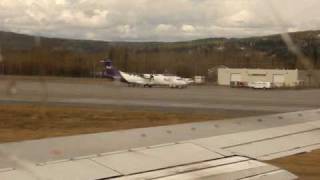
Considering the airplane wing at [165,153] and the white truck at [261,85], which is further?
the white truck at [261,85]

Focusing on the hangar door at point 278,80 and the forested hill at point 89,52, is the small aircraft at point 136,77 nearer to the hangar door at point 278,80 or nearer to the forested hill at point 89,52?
the forested hill at point 89,52

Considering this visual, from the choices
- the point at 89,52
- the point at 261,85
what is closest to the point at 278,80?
the point at 261,85

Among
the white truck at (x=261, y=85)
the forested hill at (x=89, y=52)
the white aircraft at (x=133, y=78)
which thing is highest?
the forested hill at (x=89, y=52)

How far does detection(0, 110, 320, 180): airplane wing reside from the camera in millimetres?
3561

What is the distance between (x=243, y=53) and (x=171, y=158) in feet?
12.7

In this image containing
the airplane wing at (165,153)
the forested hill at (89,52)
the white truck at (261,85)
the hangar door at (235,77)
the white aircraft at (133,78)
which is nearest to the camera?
the airplane wing at (165,153)

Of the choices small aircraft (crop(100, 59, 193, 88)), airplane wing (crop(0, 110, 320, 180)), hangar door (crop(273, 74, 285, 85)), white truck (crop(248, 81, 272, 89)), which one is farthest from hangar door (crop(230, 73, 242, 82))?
airplane wing (crop(0, 110, 320, 180))

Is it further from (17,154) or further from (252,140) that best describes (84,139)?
(252,140)

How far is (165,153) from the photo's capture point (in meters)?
4.32

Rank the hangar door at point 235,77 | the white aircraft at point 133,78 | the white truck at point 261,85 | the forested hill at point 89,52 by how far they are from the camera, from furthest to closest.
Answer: the hangar door at point 235,77, the white truck at point 261,85, the white aircraft at point 133,78, the forested hill at point 89,52

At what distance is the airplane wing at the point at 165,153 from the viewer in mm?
3561

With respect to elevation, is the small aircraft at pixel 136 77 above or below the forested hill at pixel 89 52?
below

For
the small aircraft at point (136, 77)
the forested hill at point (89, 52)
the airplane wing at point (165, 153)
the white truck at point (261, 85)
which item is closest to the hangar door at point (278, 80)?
the white truck at point (261, 85)

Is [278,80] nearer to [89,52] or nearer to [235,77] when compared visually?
[235,77]
